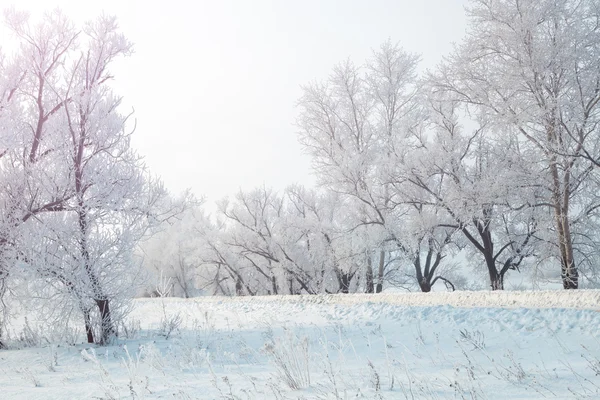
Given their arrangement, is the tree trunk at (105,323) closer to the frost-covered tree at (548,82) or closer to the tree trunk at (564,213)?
the frost-covered tree at (548,82)

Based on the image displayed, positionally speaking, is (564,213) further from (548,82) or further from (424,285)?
(424,285)

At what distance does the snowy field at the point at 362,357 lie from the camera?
4422 mm

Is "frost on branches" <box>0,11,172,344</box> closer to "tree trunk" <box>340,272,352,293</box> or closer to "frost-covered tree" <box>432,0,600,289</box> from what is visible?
"frost-covered tree" <box>432,0,600,289</box>

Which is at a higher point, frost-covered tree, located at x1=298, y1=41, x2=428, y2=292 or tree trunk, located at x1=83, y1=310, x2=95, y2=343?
frost-covered tree, located at x1=298, y1=41, x2=428, y2=292

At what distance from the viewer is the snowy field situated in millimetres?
4422

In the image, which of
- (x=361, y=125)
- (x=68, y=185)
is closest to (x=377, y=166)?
(x=361, y=125)

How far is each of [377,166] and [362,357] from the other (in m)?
11.9

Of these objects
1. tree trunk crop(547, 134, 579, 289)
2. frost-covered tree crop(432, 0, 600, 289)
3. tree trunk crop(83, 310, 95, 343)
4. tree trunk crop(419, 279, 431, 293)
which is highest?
frost-covered tree crop(432, 0, 600, 289)

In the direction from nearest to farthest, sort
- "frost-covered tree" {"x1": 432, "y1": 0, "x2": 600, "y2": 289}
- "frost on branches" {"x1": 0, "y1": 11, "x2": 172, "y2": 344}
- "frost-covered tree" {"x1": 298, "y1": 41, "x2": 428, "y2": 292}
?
1. "frost on branches" {"x1": 0, "y1": 11, "x2": 172, "y2": 344}
2. "frost-covered tree" {"x1": 432, "y1": 0, "x2": 600, "y2": 289}
3. "frost-covered tree" {"x1": 298, "y1": 41, "x2": 428, "y2": 292}

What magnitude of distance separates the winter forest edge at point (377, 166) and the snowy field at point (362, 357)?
1.87m

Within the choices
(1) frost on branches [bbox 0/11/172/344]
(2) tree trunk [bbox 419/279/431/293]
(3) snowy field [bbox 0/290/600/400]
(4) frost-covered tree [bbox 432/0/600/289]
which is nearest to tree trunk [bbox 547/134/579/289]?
(4) frost-covered tree [bbox 432/0/600/289]

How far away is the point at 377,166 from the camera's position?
18125 millimetres

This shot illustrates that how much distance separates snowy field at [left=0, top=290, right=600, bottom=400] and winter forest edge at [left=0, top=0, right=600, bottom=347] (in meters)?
1.87

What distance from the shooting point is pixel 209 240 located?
30703 millimetres
